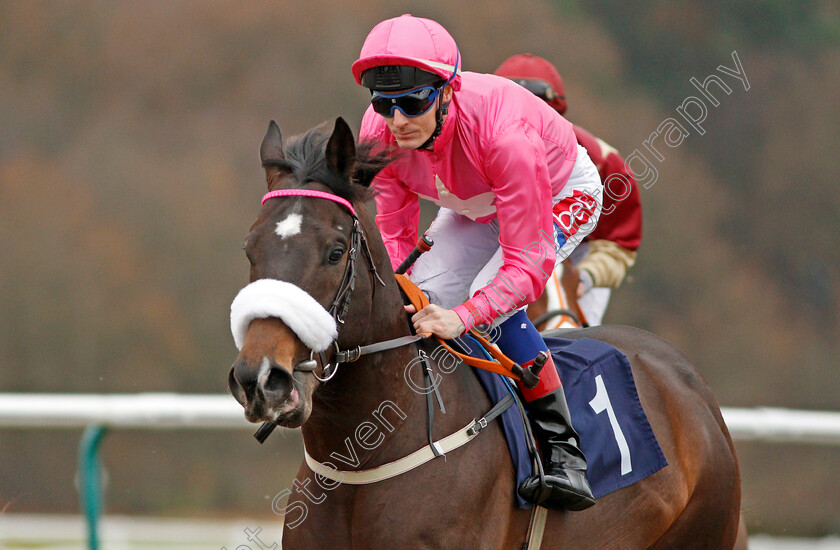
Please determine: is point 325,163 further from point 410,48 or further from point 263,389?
point 263,389

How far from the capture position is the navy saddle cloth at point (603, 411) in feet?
9.40

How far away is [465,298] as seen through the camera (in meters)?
3.01

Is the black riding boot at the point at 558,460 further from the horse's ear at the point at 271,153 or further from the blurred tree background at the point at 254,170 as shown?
the blurred tree background at the point at 254,170

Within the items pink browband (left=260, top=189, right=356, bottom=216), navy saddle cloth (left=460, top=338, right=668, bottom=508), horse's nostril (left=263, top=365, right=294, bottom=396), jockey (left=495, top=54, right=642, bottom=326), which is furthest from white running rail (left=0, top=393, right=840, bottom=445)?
horse's nostril (left=263, top=365, right=294, bottom=396)

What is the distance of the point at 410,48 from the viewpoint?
246 centimetres

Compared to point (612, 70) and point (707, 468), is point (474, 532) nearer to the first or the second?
point (707, 468)

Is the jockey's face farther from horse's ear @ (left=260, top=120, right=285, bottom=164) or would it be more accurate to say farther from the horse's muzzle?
the horse's muzzle

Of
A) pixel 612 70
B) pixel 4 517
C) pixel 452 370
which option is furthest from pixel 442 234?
pixel 612 70

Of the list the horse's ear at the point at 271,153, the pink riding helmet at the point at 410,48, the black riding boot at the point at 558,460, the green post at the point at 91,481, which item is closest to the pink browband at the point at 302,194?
the horse's ear at the point at 271,153

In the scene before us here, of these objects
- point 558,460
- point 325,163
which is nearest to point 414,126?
point 325,163

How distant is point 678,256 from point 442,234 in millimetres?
4872

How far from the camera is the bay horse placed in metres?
2.08

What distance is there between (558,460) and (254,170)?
483 centimetres

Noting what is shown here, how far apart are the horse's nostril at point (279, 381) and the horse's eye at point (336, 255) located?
12.4 inches
